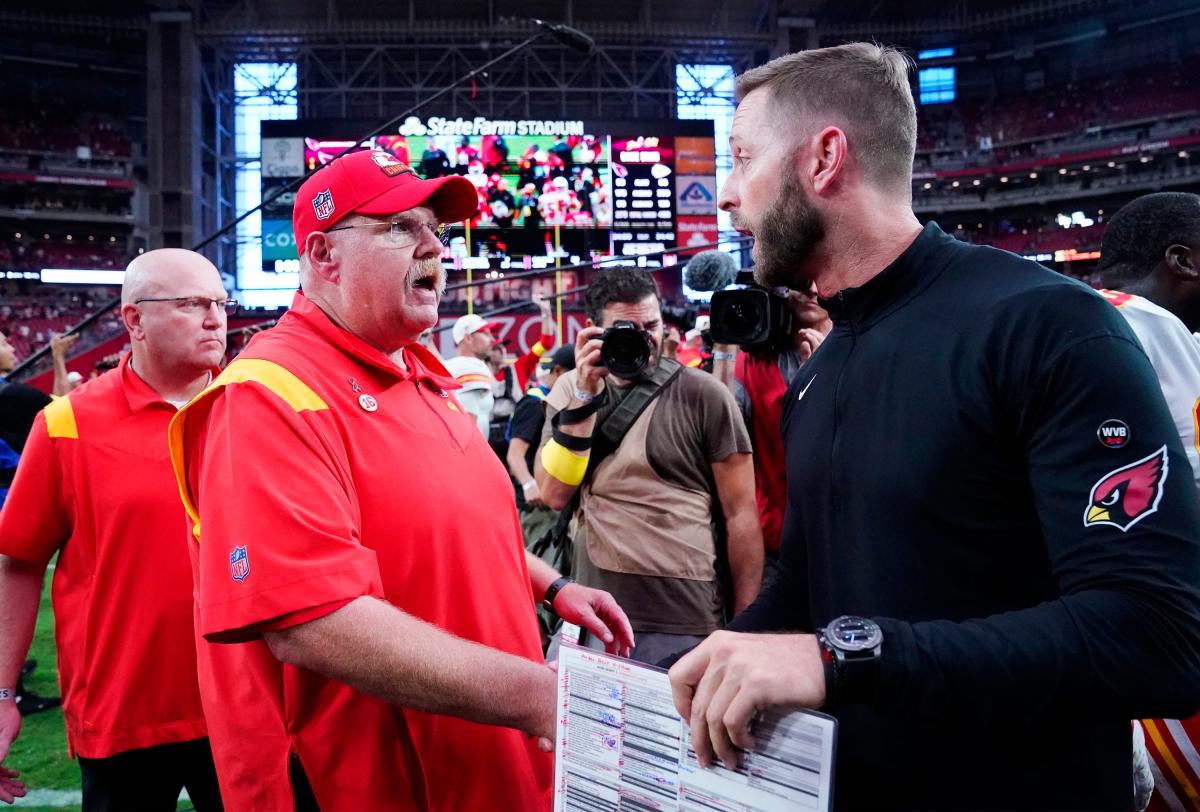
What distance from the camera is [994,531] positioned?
50.3 inches

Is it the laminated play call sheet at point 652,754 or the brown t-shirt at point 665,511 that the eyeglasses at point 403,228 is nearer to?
the laminated play call sheet at point 652,754

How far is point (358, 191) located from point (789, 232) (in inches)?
39.8

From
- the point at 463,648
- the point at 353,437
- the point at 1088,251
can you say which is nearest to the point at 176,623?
the point at 353,437

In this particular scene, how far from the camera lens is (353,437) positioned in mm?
1683

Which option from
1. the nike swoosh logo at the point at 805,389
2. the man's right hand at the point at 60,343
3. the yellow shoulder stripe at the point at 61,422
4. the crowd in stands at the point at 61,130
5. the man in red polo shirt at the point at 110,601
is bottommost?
the man in red polo shirt at the point at 110,601

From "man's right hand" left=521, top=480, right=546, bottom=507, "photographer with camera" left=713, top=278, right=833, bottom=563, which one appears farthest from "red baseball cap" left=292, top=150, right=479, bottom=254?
"man's right hand" left=521, top=480, right=546, bottom=507

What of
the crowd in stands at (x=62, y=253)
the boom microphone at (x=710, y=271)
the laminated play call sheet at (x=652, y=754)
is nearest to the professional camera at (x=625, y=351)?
the boom microphone at (x=710, y=271)

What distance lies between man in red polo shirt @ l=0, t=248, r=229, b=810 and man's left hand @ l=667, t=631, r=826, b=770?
2058 mm

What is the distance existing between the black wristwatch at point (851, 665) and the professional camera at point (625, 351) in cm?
206

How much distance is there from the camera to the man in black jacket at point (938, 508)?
3.38 ft

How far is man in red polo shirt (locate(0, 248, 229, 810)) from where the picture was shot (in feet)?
8.18

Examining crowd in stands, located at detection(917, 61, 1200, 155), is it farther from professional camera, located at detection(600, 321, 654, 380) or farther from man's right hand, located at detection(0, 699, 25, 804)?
man's right hand, located at detection(0, 699, 25, 804)

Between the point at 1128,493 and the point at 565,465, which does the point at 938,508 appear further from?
the point at 565,465

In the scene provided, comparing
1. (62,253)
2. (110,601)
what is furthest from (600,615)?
(62,253)
